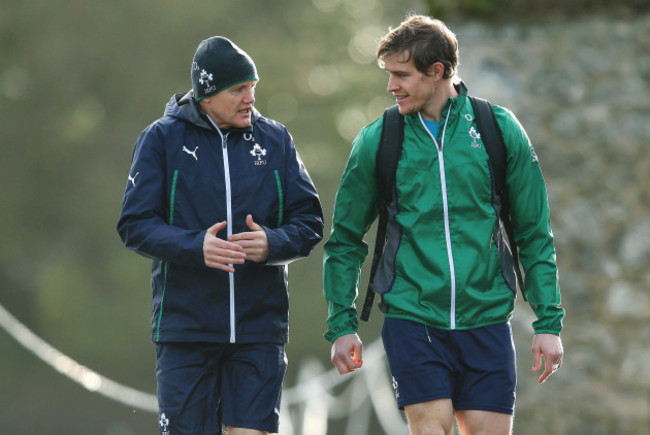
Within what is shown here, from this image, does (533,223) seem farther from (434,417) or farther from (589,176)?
(589,176)

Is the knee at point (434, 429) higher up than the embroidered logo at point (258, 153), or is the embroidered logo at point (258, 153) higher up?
the embroidered logo at point (258, 153)

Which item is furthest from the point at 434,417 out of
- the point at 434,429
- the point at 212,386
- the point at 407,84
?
the point at 407,84

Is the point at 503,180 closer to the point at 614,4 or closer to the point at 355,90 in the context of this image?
the point at 614,4

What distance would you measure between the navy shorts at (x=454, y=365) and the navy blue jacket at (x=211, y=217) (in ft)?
1.58

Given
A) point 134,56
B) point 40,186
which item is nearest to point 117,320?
point 40,186

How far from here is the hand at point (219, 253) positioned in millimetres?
3838

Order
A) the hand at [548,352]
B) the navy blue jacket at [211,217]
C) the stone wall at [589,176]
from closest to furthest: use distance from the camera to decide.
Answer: the hand at [548,352] → the navy blue jacket at [211,217] → the stone wall at [589,176]

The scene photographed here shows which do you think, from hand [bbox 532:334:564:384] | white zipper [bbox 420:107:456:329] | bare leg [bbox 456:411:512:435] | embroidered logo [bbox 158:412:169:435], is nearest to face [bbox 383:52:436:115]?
white zipper [bbox 420:107:456:329]

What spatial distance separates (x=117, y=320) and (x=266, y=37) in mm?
3418

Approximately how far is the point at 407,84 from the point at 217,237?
0.83m

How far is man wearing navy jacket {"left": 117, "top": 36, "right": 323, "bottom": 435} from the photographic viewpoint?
4.02 metres

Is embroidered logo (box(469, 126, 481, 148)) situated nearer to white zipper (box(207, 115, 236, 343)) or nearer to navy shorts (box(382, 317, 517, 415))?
navy shorts (box(382, 317, 517, 415))

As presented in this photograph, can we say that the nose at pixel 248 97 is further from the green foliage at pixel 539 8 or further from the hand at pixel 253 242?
the green foliage at pixel 539 8

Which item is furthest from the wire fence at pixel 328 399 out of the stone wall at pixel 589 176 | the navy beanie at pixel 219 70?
the navy beanie at pixel 219 70
